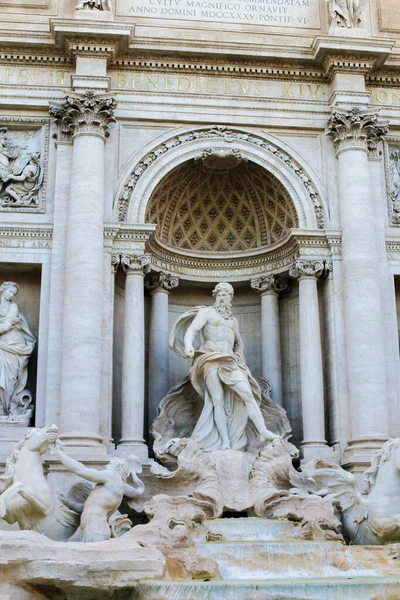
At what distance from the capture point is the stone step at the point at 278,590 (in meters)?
10.1

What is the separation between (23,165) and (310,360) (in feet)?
23.4

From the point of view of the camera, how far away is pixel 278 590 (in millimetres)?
10117

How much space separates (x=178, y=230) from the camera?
1955 centimetres

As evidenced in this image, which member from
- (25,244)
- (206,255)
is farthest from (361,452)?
(25,244)

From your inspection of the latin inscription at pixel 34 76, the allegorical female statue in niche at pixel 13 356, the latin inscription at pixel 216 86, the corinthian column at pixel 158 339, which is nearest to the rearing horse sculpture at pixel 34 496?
the allegorical female statue in niche at pixel 13 356

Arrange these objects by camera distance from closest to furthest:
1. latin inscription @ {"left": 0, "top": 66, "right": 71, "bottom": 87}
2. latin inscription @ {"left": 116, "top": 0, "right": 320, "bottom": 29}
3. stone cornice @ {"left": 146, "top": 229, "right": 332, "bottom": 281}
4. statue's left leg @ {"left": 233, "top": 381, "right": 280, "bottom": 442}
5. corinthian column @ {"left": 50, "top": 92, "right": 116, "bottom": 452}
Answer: corinthian column @ {"left": 50, "top": 92, "right": 116, "bottom": 452}
statue's left leg @ {"left": 233, "top": 381, "right": 280, "bottom": 442}
stone cornice @ {"left": 146, "top": 229, "right": 332, "bottom": 281}
latin inscription @ {"left": 0, "top": 66, "right": 71, "bottom": 87}
latin inscription @ {"left": 116, "top": 0, "right": 320, "bottom": 29}

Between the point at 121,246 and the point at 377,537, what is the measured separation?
7.63 meters

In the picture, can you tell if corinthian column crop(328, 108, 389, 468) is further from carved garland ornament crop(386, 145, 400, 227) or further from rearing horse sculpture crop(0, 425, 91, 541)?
rearing horse sculpture crop(0, 425, 91, 541)

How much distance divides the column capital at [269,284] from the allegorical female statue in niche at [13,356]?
16.5ft

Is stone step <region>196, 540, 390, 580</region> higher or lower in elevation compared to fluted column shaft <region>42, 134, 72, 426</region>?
lower

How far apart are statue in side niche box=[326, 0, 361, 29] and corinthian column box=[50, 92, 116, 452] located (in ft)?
17.5

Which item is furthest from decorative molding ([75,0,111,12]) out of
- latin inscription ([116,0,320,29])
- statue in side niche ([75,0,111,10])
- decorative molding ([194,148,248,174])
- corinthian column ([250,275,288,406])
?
corinthian column ([250,275,288,406])

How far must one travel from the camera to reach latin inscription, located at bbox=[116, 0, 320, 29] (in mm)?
19250

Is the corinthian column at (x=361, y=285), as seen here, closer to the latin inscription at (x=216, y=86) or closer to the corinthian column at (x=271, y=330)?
the latin inscription at (x=216, y=86)
